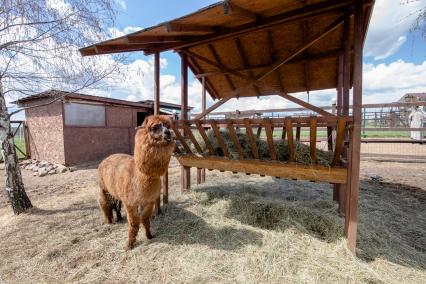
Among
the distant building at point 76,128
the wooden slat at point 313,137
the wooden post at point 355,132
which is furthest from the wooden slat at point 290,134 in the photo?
the distant building at point 76,128

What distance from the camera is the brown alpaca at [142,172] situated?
2.86 m

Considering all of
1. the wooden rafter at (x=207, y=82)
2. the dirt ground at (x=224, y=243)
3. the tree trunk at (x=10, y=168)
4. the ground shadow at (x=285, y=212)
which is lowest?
the dirt ground at (x=224, y=243)

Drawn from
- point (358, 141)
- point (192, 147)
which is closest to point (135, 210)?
point (192, 147)

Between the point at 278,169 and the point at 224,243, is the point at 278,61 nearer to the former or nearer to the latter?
the point at 278,169

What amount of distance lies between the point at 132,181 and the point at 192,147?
1.85 meters

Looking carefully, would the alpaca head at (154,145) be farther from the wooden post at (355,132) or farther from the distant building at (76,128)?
the distant building at (76,128)

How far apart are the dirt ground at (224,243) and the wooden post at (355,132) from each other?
1.06 feet

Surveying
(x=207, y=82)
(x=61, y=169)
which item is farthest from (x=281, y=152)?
(x=61, y=169)

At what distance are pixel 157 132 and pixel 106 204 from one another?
2.07 metres

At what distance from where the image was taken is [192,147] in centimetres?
489

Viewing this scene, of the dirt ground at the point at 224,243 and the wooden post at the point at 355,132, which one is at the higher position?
the wooden post at the point at 355,132

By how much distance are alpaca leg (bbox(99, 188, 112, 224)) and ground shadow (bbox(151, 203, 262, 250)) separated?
2.52ft

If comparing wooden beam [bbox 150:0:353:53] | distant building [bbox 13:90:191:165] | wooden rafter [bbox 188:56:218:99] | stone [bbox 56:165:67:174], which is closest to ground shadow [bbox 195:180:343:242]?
wooden beam [bbox 150:0:353:53]

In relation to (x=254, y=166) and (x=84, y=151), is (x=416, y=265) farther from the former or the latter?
(x=84, y=151)
